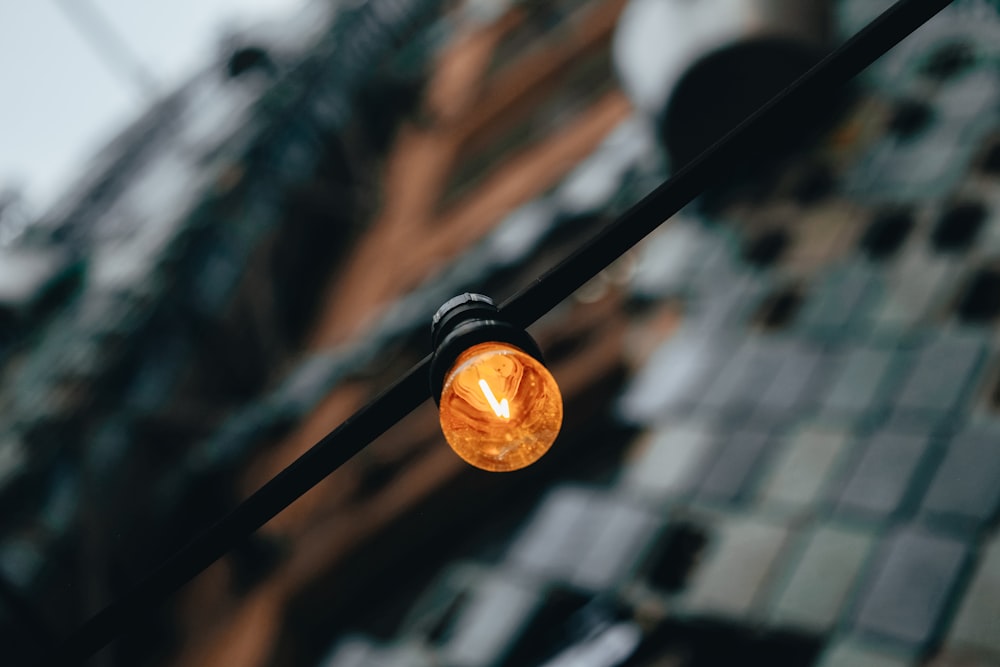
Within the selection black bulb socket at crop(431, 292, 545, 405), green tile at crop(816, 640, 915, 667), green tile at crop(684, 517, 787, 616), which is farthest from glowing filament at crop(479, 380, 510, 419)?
green tile at crop(684, 517, 787, 616)

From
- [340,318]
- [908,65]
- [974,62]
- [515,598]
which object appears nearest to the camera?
[515,598]

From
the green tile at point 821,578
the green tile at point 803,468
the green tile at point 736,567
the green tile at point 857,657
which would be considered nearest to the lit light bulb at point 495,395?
the green tile at point 857,657

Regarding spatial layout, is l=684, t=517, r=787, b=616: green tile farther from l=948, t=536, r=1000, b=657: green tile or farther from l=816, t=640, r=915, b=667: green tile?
l=948, t=536, r=1000, b=657: green tile

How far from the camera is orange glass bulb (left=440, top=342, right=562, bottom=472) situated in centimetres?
195

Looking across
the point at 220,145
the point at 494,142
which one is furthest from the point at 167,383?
the point at 494,142

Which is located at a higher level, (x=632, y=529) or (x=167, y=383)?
(x=167, y=383)

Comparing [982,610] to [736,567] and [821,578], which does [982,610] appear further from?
[736,567]

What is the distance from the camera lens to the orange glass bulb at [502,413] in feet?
6.40

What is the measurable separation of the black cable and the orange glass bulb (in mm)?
95

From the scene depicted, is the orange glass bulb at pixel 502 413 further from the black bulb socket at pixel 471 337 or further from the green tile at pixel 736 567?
the green tile at pixel 736 567

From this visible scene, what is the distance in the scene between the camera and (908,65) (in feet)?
17.9

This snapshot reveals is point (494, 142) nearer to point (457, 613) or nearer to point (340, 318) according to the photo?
point (340, 318)

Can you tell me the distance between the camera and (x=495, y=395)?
6.48 ft

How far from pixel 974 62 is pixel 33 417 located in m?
6.27
